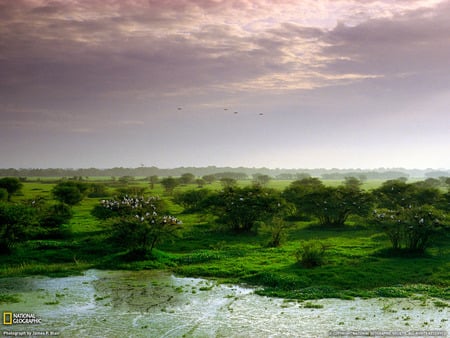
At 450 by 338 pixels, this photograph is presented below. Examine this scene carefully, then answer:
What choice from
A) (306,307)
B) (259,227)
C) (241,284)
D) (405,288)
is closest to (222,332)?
(306,307)

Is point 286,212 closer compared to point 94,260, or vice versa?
point 94,260

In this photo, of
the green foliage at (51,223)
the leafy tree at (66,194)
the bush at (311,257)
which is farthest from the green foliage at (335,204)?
the leafy tree at (66,194)

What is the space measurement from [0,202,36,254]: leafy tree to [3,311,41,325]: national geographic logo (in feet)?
36.2

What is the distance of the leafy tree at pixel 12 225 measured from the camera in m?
24.2

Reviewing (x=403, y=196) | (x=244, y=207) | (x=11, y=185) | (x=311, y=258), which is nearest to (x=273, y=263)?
(x=311, y=258)

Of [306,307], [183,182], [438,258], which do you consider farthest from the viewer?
[183,182]

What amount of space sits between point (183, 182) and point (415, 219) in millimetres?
101160

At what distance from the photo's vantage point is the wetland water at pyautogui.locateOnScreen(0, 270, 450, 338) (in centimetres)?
1298

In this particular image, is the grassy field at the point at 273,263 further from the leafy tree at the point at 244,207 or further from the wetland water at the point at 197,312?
the leafy tree at the point at 244,207

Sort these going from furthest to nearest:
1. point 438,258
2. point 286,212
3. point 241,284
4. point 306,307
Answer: point 286,212 < point 438,258 < point 241,284 < point 306,307

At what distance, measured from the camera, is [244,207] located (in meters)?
32.2

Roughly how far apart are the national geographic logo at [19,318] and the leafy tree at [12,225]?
11034 millimetres

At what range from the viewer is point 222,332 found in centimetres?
1298

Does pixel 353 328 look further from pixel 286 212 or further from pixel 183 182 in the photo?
pixel 183 182
